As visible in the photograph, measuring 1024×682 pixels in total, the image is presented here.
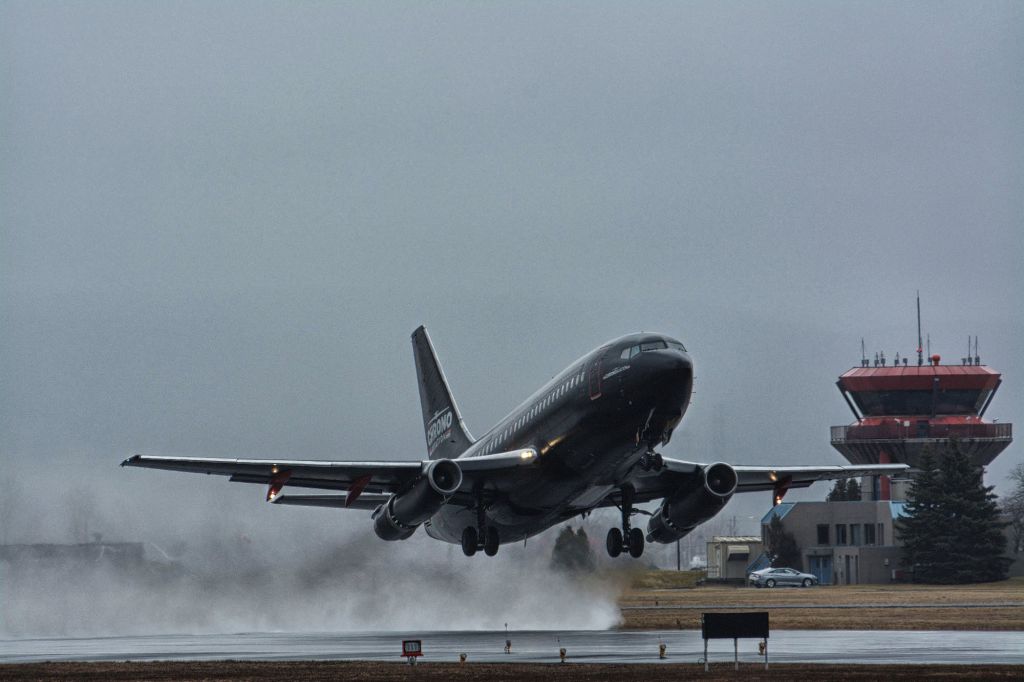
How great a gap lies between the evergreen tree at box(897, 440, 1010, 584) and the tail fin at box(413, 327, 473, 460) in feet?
202

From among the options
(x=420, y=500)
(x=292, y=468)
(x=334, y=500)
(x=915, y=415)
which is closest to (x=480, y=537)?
(x=420, y=500)

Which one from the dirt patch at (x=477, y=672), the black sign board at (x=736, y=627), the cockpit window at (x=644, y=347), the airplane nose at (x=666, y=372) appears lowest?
the dirt patch at (x=477, y=672)

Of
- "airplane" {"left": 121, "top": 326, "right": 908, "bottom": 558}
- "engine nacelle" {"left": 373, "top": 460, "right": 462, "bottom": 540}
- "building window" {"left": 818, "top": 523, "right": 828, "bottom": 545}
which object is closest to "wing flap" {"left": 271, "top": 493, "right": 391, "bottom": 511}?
"airplane" {"left": 121, "top": 326, "right": 908, "bottom": 558}

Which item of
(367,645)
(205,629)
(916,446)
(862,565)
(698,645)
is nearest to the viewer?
(698,645)

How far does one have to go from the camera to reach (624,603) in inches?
3770

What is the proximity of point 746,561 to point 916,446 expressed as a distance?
101 feet

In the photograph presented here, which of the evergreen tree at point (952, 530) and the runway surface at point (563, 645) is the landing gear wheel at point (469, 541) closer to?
the runway surface at point (563, 645)

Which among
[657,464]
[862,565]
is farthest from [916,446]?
[657,464]

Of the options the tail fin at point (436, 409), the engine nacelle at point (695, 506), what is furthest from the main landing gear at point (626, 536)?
the tail fin at point (436, 409)

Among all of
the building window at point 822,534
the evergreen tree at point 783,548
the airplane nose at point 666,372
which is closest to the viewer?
the airplane nose at point 666,372

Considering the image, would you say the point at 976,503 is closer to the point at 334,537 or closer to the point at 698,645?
the point at 334,537

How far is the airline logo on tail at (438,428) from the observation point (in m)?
71.2

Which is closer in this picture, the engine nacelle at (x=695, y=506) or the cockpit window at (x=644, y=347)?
the cockpit window at (x=644, y=347)

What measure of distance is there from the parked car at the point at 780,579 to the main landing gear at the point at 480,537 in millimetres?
66593
